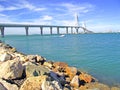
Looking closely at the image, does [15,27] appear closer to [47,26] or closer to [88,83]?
[47,26]

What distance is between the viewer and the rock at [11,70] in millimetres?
9016

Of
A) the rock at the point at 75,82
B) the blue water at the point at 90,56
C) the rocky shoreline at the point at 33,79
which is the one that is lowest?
the blue water at the point at 90,56

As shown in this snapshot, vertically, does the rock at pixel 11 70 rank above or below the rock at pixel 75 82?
above

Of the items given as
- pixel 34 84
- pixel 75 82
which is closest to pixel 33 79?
pixel 34 84

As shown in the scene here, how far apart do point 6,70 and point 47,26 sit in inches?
4277

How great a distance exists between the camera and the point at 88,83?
1156cm

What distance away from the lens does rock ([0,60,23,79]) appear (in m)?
9.02

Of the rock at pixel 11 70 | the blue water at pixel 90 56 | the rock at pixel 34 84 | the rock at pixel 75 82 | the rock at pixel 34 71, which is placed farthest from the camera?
the blue water at pixel 90 56

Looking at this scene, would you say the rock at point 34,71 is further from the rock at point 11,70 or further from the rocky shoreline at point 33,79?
the rock at point 11,70

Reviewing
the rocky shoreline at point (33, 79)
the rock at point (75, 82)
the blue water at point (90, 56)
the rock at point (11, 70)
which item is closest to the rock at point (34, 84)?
the rocky shoreline at point (33, 79)

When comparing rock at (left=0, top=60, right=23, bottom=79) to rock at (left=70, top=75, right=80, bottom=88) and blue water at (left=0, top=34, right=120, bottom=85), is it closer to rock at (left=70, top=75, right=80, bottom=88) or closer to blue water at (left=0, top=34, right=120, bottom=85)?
rock at (left=70, top=75, right=80, bottom=88)

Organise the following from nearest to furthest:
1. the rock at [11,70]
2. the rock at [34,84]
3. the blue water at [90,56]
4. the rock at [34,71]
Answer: the rock at [34,84] < the rock at [11,70] < the rock at [34,71] < the blue water at [90,56]

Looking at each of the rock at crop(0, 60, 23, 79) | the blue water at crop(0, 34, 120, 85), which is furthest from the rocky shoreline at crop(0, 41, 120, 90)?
the blue water at crop(0, 34, 120, 85)

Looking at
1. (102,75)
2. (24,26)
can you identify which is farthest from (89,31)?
(102,75)
